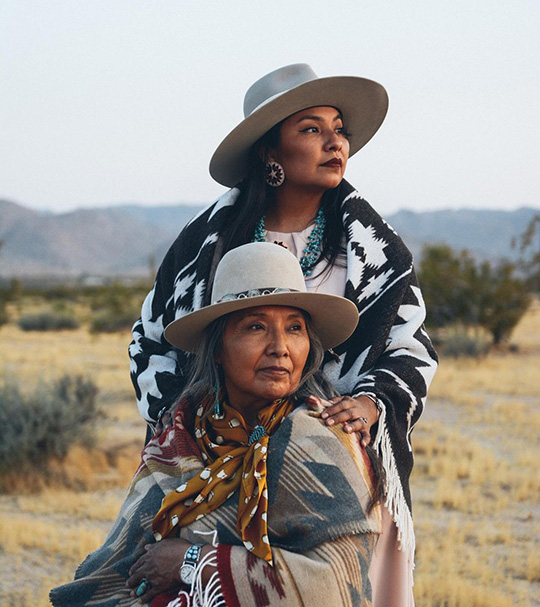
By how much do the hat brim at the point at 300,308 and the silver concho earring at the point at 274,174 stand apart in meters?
0.72

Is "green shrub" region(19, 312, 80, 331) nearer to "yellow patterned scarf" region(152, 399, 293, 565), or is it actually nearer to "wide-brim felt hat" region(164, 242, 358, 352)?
"wide-brim felt hat" region(164, 242, 358, 352)

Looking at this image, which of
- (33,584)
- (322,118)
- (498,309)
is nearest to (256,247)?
(322,118)

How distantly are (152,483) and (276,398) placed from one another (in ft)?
1.61

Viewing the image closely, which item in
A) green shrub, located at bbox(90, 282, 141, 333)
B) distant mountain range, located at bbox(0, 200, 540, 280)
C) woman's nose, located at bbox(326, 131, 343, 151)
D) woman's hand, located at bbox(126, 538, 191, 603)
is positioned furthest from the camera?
distant mountain range, located at bbox(0, 200, 540, 280)

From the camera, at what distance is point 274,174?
305 centimetres

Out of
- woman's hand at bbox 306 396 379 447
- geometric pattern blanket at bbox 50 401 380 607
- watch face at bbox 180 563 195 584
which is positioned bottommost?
watch face at bbox 180 563 195 584

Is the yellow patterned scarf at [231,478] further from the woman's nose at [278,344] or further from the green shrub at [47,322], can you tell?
the green shrub at [47,322]

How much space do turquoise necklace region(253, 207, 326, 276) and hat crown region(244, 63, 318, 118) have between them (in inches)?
18.2

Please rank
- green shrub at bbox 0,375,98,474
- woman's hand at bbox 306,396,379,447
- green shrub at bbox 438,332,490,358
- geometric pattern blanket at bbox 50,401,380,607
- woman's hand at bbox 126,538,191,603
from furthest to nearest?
green shrub at bbox 438,332,490,358 < green shrub at bbox 0,375,98,474 < woman's hand at bbox 306,396,379,447 < woman's hand at bbox 126,538,191,603 < geometric pattern blanket at bbox 50,401,380,607

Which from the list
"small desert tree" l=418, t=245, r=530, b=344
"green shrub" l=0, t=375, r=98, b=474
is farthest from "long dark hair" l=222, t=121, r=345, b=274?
"small desert tree" l=418, t=245, r=530, b=344

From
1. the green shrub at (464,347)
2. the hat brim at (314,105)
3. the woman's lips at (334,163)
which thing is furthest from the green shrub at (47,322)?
the woman's lips at (334,163)

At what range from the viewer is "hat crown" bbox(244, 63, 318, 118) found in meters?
2.98

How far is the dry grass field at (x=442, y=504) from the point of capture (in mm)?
5320

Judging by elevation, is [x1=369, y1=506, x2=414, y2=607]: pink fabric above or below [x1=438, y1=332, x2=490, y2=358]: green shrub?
below
